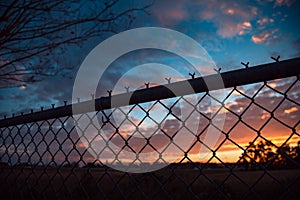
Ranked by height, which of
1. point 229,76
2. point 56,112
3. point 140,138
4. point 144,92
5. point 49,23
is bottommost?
point 140,138

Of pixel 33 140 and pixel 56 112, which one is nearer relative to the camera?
pixel 56 112

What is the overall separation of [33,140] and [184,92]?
5.62 ft

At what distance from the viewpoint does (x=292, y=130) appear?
4.03ft

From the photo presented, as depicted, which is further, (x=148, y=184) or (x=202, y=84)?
(x=148, y=184)

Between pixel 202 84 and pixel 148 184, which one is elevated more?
pixel 202 84

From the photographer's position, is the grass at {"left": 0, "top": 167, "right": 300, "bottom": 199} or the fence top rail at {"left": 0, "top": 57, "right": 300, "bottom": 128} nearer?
the fence top rail at {"left": 0, "top": 57, "right": 300, "bottom": 128}

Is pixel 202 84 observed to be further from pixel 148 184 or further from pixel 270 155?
pixel 148 184

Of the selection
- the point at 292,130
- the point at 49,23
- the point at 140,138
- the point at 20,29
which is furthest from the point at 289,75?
the point at 20,29

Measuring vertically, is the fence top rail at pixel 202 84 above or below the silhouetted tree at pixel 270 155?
above

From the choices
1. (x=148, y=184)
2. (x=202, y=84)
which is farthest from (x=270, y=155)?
(x=148, y=184)

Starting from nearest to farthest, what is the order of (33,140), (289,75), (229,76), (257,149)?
(289,75), (229,76), (257,149), (33,140)

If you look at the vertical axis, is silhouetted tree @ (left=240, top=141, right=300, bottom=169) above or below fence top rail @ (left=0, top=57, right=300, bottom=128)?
below

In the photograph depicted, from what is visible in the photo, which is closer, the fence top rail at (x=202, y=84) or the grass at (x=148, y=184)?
the fence top rail at (x=202, y=84)

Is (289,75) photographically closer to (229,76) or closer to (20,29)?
(229,76)
